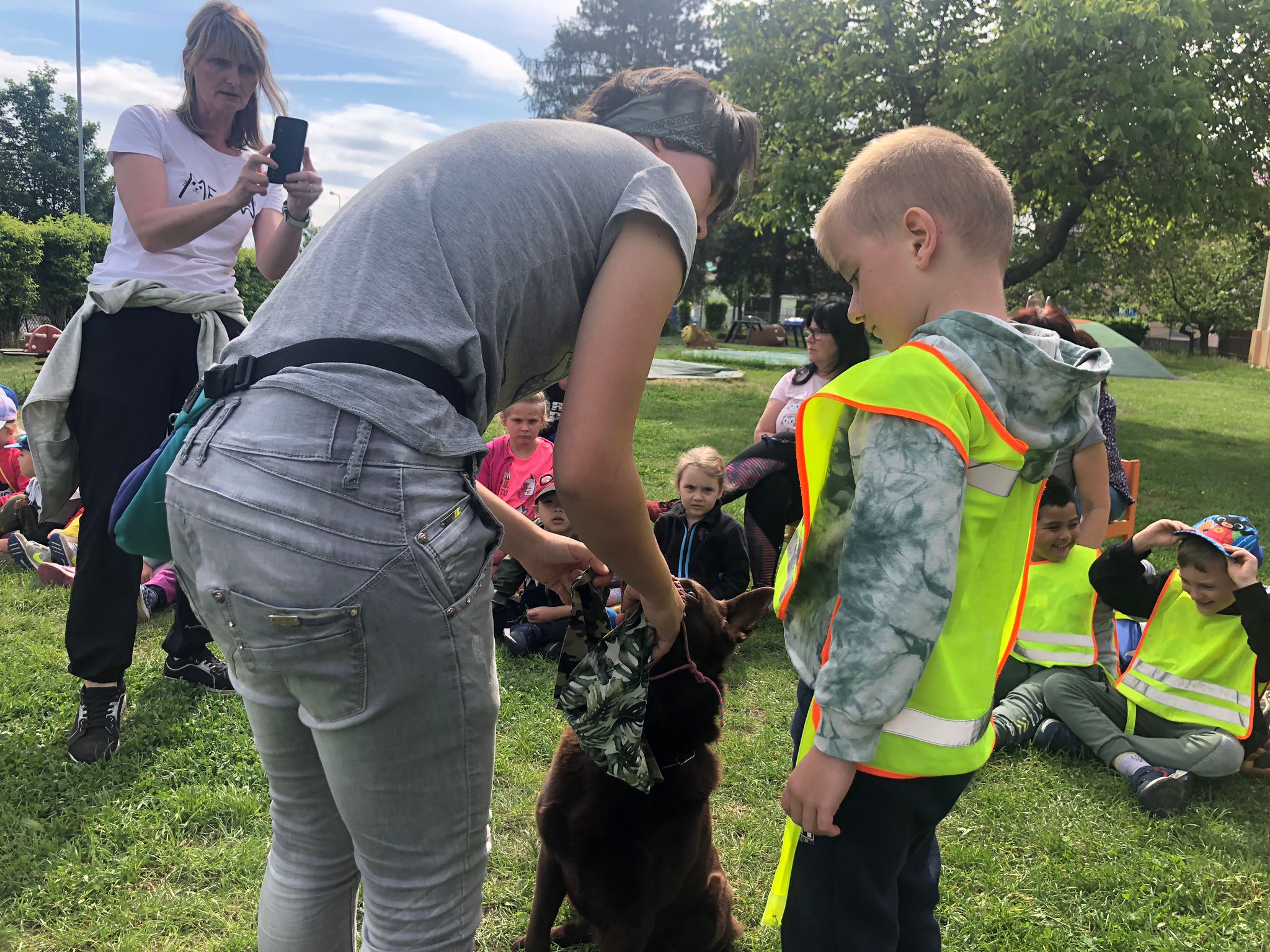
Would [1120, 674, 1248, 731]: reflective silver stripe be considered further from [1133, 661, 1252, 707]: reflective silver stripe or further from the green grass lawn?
the green grass lawn

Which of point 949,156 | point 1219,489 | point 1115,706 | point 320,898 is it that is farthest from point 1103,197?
point 320,898

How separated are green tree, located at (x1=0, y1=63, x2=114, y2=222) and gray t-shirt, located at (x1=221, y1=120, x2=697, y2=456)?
5640cm

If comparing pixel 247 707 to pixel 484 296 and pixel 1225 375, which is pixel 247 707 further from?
pixel 1225 375

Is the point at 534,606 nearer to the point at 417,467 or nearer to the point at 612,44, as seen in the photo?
the point at 417,467

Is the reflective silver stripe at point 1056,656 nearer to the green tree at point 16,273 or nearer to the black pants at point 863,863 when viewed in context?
the black pants at point 863,863

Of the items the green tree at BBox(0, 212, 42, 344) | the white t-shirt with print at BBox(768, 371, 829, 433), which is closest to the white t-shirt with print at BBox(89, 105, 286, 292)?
the white t-shirt with print at BBox(768, 371, 829, 433)

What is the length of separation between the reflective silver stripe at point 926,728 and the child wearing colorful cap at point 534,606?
3029 millimetres

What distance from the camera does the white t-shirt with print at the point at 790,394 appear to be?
5.77m

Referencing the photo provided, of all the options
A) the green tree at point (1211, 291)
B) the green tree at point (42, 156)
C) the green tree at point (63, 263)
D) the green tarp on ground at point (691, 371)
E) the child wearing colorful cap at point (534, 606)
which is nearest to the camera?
the child wearing colorful cap at point (534, 606)

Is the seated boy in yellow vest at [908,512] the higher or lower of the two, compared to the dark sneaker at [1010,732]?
higher

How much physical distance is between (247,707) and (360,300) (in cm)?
76

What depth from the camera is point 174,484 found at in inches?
54.1

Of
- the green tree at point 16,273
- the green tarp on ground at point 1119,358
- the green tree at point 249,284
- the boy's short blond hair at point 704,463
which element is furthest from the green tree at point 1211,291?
the green tree at point 16,273

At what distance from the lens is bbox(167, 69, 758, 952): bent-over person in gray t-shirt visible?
128 cm
